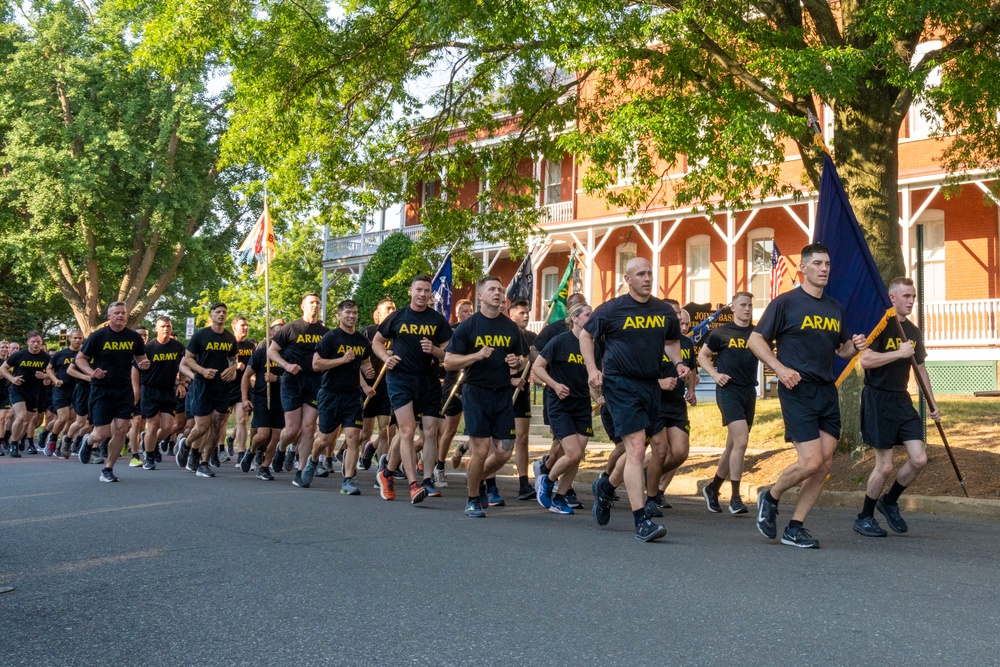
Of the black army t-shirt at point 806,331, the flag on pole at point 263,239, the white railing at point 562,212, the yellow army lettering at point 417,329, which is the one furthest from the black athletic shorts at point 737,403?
the white railing at point 562,212

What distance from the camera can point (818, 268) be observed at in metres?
7.62

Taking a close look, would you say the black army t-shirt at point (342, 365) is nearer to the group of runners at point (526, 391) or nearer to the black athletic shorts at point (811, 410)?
the group of runners at point (526, 391)

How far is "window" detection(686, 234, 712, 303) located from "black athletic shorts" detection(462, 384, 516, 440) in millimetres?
19676

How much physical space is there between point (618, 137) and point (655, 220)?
51.6 feet

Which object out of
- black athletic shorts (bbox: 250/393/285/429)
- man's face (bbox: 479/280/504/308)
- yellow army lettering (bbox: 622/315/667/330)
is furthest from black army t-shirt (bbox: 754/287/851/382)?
black athletic shorts (bbox: 250/393/285/429)

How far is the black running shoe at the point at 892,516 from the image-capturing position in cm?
855

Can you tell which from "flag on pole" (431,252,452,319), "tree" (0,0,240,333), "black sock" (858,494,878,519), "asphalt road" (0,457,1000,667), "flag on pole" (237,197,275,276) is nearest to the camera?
"asphalt road" (0,457,1000,667)

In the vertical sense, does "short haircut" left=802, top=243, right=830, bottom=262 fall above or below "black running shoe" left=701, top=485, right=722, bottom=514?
above

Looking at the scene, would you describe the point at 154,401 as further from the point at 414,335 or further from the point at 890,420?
the point at 890,420

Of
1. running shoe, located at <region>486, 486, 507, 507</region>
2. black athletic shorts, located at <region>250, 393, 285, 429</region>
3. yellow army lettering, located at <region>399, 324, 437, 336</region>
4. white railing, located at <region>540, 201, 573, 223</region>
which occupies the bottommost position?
running shoe, located at <region>486, 486, 507, 507</region>

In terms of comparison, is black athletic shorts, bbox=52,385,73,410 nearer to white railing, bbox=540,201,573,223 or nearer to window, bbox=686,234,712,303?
white railing, bbox=540,201,573,223

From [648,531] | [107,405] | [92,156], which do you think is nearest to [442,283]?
[107,405]

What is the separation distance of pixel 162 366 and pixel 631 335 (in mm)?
8603

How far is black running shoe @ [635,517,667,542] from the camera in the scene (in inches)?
297
